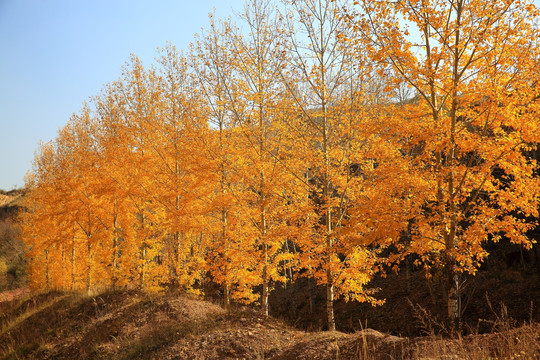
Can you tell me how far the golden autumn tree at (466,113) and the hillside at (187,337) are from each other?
5.83 feet

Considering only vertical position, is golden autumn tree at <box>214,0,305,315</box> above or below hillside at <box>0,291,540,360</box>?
above

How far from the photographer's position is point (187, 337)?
8.69m

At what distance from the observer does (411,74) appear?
6.86m

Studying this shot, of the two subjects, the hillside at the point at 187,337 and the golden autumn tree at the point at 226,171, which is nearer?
the hillside at the point at 187,337

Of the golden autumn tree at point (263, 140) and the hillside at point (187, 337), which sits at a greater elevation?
the golden autumn tree at point (263, 140)

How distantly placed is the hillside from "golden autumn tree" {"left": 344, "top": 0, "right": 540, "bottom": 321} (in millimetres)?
1776

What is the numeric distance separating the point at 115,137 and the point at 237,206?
267 inches

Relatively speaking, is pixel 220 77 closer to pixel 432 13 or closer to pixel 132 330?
pixel 432 13

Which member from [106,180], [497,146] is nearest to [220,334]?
[497,146]

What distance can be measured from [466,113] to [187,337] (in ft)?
25.7

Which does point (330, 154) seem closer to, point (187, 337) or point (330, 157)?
point (330, 157)

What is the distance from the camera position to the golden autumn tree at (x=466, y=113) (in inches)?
243

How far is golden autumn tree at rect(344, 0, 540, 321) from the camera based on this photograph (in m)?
6.18

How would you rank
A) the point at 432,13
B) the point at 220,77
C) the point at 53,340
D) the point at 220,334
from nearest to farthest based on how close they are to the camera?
the point at 432,13 → the point at 220,334 → the point at 220,77 → the point at 53,340
